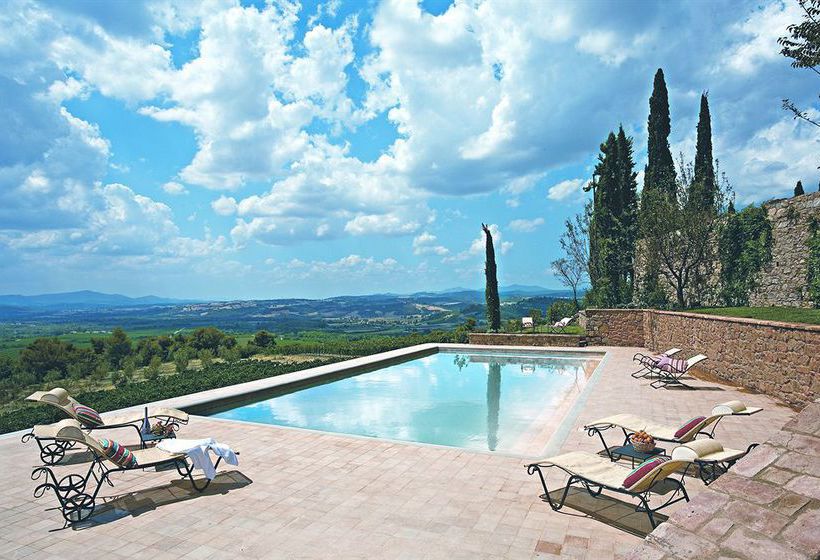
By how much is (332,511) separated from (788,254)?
16.9 meters

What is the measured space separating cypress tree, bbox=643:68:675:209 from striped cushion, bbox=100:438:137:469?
2426cm

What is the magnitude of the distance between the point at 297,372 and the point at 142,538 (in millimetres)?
8921

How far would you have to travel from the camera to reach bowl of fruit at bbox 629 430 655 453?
537cm

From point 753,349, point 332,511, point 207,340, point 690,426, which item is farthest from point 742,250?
point 207,340

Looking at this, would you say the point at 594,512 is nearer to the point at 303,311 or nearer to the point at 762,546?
the point at 762,546

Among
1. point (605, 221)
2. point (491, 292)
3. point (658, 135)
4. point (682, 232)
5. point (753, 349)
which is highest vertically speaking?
point (658, 135)

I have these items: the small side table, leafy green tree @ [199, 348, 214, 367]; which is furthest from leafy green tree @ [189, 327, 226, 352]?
the small side table

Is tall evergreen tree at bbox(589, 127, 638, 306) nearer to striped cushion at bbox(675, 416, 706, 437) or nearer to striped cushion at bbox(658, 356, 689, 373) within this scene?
striped cushion at bbox(658, 356, 689, 373)

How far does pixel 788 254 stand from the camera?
1541 centimetres

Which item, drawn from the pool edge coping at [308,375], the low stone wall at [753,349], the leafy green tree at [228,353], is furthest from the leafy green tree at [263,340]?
the low stone wall at [753,349]

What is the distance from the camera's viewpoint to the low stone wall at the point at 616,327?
58.9 feet

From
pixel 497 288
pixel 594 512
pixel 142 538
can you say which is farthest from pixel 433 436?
pixel 497 288

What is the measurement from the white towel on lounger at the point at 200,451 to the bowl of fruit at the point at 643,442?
173 inches

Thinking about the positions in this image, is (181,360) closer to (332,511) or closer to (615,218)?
(332,511)
